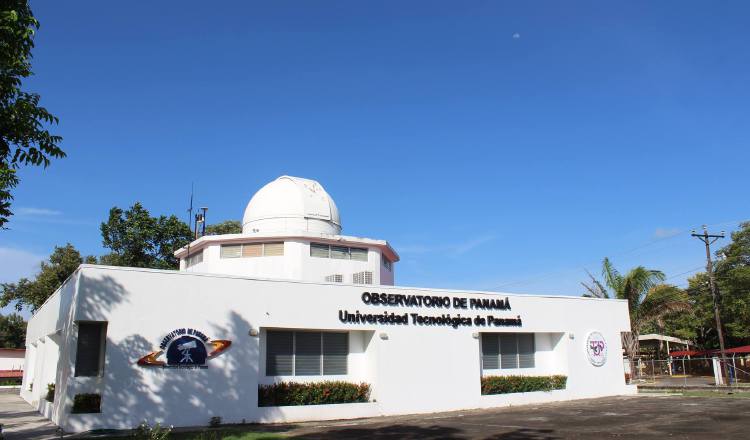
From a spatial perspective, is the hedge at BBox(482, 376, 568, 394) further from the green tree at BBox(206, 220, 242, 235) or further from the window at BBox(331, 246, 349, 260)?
the green tree at BBox(206, 220, 242, 235)

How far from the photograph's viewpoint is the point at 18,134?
10992 mm

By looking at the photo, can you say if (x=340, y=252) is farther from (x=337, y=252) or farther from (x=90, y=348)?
(x=90, y=348)

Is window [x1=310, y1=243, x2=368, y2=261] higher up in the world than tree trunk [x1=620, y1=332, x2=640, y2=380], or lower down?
higher up

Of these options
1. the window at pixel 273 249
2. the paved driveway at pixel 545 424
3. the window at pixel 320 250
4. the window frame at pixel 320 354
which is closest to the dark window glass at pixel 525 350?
the paved driveway at pixel 545 424

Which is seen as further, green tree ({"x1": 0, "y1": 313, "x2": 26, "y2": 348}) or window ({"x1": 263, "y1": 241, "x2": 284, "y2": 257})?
green tree ({"x1": 0, "y1": 313, "x2": 26, "y2": 348})

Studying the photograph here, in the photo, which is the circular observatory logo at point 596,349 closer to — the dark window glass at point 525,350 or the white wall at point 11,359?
the dark window glass at point 525,350

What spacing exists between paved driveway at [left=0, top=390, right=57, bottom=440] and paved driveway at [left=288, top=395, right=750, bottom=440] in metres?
6.81

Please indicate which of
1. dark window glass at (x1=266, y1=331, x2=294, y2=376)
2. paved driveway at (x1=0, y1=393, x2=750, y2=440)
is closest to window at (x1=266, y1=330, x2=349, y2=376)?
dark window glass at (x1=266, y1=331, x2=294, y2=376)

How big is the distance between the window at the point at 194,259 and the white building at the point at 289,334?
106 millimetres

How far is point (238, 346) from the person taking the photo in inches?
754

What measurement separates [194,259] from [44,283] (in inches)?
910

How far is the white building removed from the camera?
Answer: 57.8 ft

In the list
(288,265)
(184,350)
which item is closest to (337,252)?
(288,265)

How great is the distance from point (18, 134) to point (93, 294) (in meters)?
7.53
